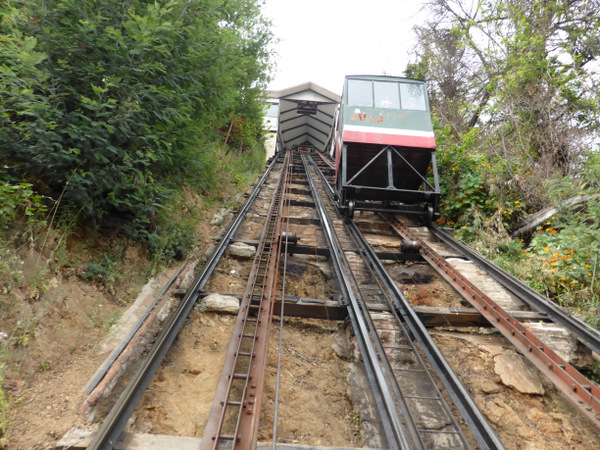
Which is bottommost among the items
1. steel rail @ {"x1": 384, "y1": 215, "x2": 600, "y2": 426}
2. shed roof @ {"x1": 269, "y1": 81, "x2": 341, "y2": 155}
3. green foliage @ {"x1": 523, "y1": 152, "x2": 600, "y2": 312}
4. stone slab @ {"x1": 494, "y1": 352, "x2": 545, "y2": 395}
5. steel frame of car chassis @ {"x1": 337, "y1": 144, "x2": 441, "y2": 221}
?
stone slab @ {"x1": 494, "y1": 352, "x2": 545, "y2": 395}

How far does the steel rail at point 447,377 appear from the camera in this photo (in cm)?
191

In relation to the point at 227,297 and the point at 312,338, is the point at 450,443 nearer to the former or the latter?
the point at 312,338

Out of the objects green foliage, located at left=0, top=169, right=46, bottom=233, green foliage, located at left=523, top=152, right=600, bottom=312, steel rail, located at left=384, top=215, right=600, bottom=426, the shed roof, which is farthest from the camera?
the shed roof

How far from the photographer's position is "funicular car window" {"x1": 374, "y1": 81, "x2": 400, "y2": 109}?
22.3 feet

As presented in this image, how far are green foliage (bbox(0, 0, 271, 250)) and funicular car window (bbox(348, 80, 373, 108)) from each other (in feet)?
12.2

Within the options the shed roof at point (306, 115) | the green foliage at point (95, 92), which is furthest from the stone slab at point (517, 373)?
the shed roof at point (306, 115)

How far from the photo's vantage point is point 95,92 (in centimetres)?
259

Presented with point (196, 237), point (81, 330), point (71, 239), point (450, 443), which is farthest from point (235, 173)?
point (450, 443)

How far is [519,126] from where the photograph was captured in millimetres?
6648

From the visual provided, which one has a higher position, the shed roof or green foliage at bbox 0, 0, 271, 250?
the shed roof

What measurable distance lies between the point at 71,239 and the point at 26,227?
461mm

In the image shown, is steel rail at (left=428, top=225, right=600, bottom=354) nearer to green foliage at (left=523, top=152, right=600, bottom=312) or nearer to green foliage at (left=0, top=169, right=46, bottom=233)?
green foliage at (left=523, top=152, right=600, bottom=312)

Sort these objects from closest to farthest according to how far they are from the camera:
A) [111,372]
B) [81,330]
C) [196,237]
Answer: [111,372] → [81,330] → [196,237]

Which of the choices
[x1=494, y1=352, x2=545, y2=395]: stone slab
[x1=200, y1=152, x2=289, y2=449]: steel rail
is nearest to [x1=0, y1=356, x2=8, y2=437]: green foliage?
[x1=200, y1=152, x2=289, y2=449]: steel rail
